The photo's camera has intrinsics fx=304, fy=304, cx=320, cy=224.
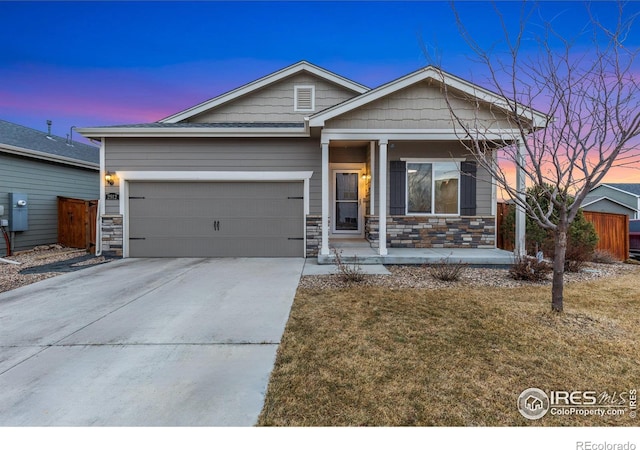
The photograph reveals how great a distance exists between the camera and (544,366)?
2561 mm

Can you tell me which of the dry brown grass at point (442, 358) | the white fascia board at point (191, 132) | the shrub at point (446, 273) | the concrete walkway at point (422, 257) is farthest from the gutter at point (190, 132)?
the dry brown grass at point (442, 358)

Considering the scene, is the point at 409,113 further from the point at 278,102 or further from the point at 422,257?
the point at 278,102

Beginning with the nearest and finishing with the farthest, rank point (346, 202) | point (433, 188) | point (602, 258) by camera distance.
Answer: point (602, 258)
point (433, 188)
point (346, 202)

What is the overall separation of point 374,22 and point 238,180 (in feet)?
18.1

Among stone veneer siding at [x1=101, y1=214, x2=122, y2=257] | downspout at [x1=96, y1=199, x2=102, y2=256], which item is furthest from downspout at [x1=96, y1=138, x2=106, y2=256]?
stone veneer siding at [x1=101, y1=214, x2=122, y2=257]

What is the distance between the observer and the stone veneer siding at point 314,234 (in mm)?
8133

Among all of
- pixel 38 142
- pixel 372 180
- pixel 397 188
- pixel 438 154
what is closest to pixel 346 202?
pixel 372 180

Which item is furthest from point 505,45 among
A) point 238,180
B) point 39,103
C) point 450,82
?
point 39,103

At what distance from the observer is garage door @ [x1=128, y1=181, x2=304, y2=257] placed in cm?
816

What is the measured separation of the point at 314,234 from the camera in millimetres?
8141

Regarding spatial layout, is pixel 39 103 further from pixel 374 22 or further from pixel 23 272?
pixel 374 22

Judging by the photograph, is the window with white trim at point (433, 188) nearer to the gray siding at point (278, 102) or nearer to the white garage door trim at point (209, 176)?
the white garage door trim at point (209, 176)

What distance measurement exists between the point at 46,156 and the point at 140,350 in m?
10.5

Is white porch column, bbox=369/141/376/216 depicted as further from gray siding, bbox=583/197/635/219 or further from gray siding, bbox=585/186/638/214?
gray siding, bbox=585/186/638/214
